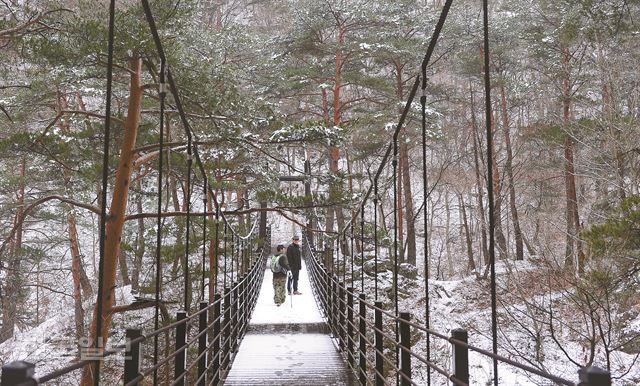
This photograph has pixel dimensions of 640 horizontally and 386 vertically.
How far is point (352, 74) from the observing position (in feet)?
40.2

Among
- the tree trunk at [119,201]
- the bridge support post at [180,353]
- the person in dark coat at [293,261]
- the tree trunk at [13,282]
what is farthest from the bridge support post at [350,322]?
the person in dark coat at [293,261]

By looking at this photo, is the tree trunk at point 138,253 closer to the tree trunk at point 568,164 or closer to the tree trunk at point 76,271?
the tree trunk at point 76,271

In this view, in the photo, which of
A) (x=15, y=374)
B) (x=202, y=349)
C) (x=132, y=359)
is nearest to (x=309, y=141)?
(x=202, y=349)

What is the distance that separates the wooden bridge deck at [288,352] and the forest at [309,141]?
A: 0.95 meters

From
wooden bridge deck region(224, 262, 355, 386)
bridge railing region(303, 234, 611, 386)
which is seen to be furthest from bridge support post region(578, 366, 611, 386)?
wooden bridge deck region(224, 262, 355, 386)

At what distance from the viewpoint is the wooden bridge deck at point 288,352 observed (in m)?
4.31

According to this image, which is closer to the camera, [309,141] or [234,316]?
[234,316]

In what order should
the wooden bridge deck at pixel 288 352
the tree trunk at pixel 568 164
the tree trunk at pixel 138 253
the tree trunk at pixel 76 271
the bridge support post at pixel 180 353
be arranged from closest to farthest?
1. the bridge support post at pixel 180 353
2. the wooden bridge deck at pixel 288 352
3. the tree trunk at pixel 138 253
4. the tree trunk at pixel 568 164
5. the tree trunk at pixel 76 271

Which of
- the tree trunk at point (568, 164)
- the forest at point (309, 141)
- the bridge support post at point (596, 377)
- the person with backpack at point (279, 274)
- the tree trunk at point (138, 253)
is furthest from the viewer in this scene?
the tree trunk at point (568, 164)

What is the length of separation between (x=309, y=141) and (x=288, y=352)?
9.45ft

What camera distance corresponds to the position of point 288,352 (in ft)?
17.3

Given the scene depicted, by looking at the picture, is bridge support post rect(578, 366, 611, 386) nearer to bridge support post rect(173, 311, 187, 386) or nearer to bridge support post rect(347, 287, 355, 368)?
bridge support post rect(173, 311, 187, 386)

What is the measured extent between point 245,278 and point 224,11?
12.5m

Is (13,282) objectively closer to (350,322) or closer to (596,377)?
(350,322)
